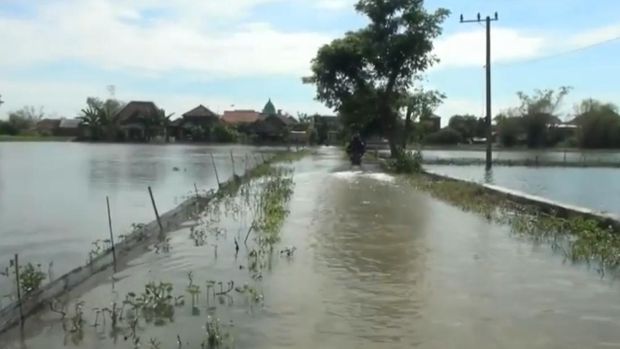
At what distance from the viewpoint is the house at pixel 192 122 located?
9753cm

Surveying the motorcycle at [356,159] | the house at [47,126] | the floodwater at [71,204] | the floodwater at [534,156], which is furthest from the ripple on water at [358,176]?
the house at [47,126]

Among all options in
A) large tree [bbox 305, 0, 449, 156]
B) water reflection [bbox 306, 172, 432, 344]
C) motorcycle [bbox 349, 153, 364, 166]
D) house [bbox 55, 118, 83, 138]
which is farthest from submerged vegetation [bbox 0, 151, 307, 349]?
house [bbox 55, 118, 83, 138]

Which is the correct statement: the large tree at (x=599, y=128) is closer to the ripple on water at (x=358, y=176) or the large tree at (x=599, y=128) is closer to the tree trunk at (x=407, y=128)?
the tree trunk at (x=407, y=128)

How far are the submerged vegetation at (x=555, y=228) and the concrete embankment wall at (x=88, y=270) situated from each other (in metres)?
5.37

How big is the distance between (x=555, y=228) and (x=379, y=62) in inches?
1116

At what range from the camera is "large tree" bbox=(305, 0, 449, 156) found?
124 ft

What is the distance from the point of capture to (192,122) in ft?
323

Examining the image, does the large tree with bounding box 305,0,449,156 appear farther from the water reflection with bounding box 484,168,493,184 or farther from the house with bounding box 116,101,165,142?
the house with bounding box 116,101,165,142

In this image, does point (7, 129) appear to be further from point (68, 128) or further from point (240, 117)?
point (240, 117)

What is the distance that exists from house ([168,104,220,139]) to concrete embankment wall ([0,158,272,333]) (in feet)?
275

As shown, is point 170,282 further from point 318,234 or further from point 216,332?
point 318,234

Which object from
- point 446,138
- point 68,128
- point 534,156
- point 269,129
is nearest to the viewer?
point 534,156

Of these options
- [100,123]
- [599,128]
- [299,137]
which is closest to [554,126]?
[599,128]

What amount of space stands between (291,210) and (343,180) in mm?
8765
